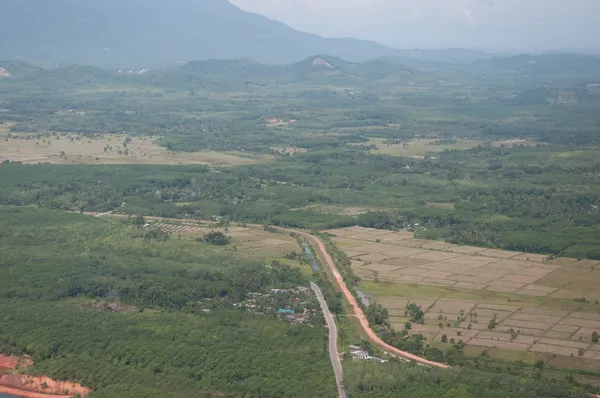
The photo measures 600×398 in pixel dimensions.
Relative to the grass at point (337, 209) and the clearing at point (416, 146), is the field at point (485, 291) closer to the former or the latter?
the grass at point (337, 209)

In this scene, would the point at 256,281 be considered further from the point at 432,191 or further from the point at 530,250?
the point at 432,191

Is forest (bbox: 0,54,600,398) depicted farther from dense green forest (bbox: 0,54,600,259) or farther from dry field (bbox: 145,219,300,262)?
dry field (bbox: 145,219,300,262)

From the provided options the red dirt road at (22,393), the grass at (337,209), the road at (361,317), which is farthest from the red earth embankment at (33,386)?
the grass at (337,209)

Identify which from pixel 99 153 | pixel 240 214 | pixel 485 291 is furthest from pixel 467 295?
pixel 99 153

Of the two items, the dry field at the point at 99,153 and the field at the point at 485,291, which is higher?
the dry field at the point at 99,153

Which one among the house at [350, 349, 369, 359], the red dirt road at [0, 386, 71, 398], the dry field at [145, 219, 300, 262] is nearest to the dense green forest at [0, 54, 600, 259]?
the dry field at [145, 219, 300, 262]

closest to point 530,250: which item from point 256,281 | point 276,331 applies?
point 256,281
